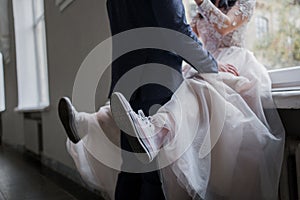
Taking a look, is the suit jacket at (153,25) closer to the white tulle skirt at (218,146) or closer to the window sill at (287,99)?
the white tulle skirt at (218,146)

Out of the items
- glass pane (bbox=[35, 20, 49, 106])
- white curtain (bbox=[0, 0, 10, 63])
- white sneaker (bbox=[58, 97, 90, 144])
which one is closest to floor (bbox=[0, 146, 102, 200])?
white sneaker (bbox=[58, 97, 90, 144])

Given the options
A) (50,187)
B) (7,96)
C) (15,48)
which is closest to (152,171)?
(50,187)

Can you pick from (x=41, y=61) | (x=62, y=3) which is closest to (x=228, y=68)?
(x=62, y=3)

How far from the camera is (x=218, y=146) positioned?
4.12ft

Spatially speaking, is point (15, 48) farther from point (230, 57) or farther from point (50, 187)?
point (230, 57)

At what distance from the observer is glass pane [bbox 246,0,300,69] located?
1.50 metres

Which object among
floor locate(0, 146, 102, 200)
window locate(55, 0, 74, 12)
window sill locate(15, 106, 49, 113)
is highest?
window locate(55, 0, 74, 12)

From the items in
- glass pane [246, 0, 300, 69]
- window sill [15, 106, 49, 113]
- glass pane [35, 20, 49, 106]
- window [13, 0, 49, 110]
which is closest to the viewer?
glass pane [246, 0, 300, 69]

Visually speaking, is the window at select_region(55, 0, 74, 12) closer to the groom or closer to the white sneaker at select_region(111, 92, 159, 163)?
the groom

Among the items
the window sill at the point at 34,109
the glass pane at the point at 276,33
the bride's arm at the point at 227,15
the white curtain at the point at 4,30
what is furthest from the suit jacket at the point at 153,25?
the white curtain at the point at 4,30

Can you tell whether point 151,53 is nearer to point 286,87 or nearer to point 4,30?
point 286,87

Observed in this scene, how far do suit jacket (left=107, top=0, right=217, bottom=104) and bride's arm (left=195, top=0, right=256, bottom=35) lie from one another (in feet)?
0.49

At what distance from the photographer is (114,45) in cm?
151

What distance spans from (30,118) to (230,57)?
354 cm
